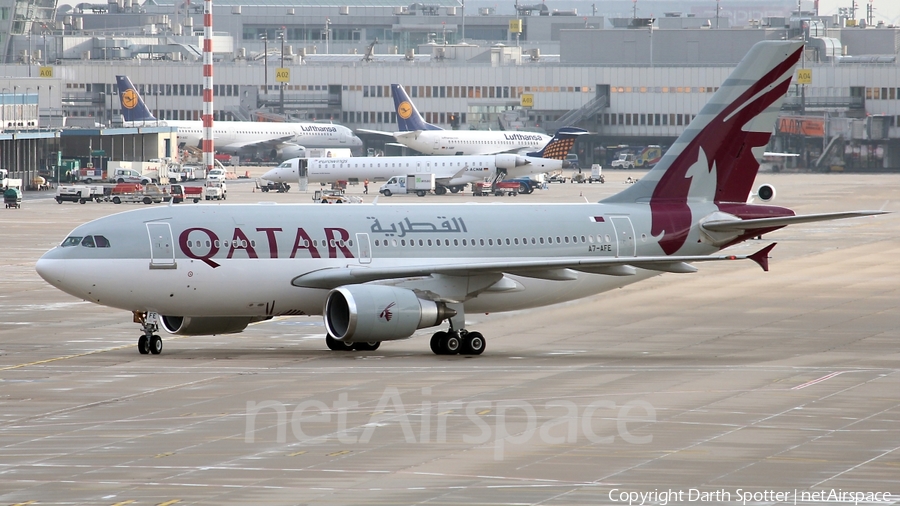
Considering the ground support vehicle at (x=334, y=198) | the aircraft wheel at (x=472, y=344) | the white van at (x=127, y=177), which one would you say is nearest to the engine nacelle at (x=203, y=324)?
the aircraft wheel at (x=472, y=344)

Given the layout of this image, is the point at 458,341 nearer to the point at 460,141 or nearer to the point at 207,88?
the point at 207,88

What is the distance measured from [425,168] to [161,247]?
99003mm

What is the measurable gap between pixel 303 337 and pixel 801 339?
1598cm

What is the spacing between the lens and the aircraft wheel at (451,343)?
39.5 metres

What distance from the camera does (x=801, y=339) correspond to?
43.5 metres

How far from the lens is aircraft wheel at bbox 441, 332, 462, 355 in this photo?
39.5m

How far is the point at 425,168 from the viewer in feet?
448

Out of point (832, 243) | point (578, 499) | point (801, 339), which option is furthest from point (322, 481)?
point (832, 243)

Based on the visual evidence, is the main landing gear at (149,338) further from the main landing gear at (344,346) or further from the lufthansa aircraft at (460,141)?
the lufthansa aircraft at (460,141)

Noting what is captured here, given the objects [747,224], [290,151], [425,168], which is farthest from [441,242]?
[290,151]

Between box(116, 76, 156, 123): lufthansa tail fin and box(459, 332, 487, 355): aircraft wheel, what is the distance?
5510 inches

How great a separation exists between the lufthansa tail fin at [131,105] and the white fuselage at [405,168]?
42.6m

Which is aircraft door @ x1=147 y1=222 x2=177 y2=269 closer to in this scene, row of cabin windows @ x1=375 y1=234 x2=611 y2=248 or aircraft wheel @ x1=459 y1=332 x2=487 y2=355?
row of cabin windows @ x1=375 y1=234 x2=611 y2=248

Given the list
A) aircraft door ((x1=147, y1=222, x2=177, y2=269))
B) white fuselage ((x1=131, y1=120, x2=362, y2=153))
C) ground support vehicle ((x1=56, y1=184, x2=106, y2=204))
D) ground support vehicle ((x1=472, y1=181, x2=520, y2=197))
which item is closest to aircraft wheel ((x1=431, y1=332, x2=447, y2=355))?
aircraft door ((x1=147, y1=222, x2=177, y2=269))
